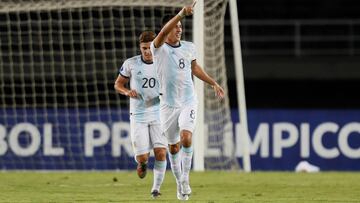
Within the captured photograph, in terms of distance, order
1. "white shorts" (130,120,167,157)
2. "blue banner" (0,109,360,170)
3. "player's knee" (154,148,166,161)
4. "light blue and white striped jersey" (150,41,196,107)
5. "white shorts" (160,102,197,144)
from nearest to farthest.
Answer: "white shorts" (160,102,197,144), "light blue and white striped jersey" (150,41,196,107), "player's knee" (154,148,166,161), "white shorts" (130,120,167,157), "blue banner" (0,109,360,170)

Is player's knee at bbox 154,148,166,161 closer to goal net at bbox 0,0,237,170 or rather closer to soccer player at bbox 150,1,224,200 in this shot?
soccer player at bbox 150,1,224,200

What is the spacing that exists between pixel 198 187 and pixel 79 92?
13275mm

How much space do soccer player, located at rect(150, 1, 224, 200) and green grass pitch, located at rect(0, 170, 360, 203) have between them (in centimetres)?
58

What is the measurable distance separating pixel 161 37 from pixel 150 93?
6.67 ft

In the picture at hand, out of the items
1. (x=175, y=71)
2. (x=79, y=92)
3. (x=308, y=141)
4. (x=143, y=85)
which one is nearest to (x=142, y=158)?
(x=143, y=85)

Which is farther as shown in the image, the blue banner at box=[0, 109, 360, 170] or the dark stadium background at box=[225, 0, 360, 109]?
the dark stadium background at box=[225, 0, 360, 109]

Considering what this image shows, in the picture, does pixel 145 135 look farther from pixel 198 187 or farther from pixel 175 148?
pixel 198 187

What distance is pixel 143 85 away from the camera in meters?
13.6

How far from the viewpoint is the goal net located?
19.8 m

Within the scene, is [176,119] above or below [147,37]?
below

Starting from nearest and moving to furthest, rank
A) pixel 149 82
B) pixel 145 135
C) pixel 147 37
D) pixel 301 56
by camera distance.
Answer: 1. pixel 147 37
2. pixel 145 135
3. pixel 149 82
4. pixel 301 56

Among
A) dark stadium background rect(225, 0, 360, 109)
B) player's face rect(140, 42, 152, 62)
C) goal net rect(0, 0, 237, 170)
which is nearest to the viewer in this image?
player's face rect(140, 42, 152, 62)

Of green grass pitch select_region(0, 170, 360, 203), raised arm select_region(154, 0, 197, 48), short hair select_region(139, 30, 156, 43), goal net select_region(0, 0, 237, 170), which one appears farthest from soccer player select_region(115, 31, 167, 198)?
goal net select_region(0, 0, 237, 170)

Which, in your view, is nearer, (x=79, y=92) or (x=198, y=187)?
(x=198, y=187)
